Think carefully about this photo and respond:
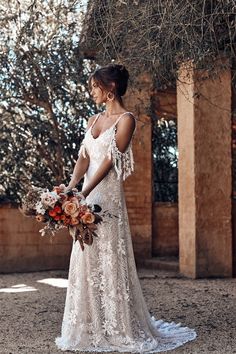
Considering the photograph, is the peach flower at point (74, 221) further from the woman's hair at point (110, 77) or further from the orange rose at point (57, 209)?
the woman's hair at point (110, 77)

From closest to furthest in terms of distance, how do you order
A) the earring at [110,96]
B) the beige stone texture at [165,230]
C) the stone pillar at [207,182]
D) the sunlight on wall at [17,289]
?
the earring at [110,96], the sunlight on wall at [17,289], the stone pillar at [207,182], the beige stone texture at [165,230]

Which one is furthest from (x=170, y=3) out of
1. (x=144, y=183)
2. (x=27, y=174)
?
(x=27, y=174)

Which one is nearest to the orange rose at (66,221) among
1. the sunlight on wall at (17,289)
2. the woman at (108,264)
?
the woman at (108,264)

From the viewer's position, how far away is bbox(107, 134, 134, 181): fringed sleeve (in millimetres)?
4078

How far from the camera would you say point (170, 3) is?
12.8 ft

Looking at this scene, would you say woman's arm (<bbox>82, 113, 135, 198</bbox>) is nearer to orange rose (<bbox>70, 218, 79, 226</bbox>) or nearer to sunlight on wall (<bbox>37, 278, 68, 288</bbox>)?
orange rose (<bbox>70, 218, 79, 226</bbox>)

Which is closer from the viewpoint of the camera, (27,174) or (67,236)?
(67,236)

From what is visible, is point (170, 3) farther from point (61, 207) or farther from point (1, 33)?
point (1, 33)

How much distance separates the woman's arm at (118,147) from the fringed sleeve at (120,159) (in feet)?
0.09

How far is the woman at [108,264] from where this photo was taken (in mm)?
4070

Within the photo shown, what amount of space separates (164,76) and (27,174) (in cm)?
632

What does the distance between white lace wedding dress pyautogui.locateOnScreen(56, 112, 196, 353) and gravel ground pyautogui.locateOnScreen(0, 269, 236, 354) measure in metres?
0.24

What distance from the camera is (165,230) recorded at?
35.0ft

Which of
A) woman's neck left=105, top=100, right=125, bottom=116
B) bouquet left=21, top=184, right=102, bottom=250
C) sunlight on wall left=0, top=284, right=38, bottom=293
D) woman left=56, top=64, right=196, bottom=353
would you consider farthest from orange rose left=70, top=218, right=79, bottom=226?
sunlight on wall left=0, top=284, right=38, bottom=293
